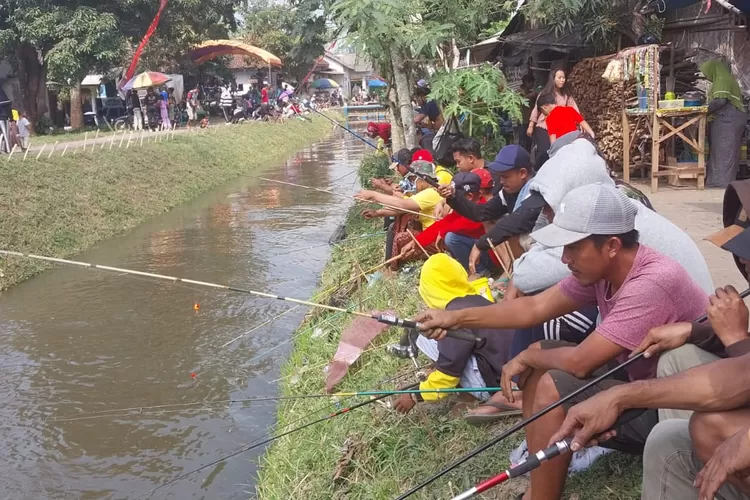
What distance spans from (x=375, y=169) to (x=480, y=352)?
29.8 feet

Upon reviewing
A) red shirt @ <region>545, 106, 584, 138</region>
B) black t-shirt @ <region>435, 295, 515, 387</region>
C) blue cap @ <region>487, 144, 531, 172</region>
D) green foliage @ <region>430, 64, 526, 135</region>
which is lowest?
black t-shirt @ <region>435, 295, 515, 387</region>

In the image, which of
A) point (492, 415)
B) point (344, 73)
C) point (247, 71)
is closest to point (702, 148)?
point (492, 415)

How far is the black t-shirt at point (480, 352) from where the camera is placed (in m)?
3.50

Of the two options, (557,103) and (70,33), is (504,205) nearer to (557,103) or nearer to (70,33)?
(557,103)

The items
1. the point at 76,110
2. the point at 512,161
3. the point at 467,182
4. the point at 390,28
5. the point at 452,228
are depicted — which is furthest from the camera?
the point at 76,110

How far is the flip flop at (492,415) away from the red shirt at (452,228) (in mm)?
2252

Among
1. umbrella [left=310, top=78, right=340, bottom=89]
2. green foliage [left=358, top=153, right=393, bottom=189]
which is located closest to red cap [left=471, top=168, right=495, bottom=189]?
green foliage [left=358, top=153, right=393, bottom=189]

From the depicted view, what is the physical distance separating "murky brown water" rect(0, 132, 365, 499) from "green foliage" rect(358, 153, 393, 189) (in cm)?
111

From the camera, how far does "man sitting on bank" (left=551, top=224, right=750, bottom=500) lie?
1969mm

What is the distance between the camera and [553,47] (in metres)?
9.45

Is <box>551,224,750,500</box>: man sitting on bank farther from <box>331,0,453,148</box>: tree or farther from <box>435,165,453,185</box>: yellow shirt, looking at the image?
<box>331,0,453,148</box>: tree

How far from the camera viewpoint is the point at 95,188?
1385 centimetres

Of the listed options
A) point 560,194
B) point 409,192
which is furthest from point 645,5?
point 560,194

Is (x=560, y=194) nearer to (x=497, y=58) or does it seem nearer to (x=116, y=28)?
(x=497, y=58)
